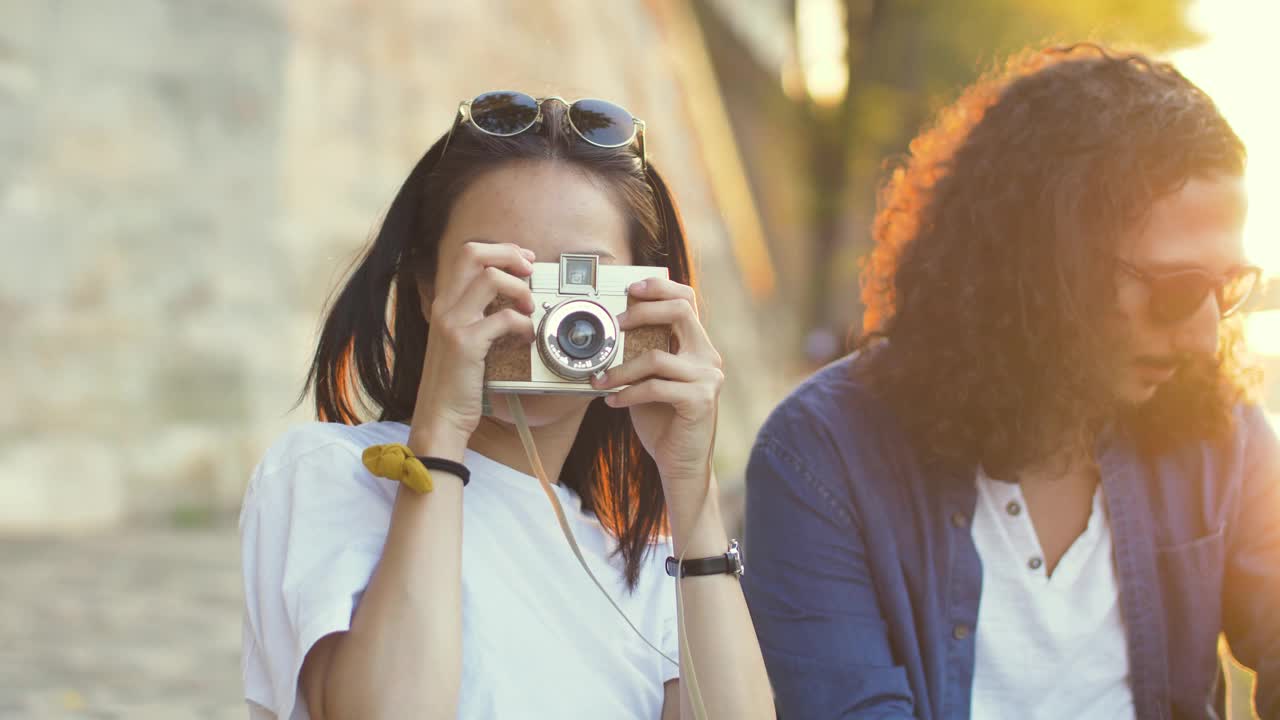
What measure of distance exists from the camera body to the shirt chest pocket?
1.21 metres

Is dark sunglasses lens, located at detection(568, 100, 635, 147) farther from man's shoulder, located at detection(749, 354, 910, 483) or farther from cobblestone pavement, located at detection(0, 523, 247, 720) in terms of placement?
cobblestone pavement, located at detection(0, 523, 247, 720)

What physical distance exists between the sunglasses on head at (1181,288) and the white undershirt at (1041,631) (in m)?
0.41

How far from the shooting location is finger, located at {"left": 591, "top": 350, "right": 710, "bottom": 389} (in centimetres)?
168

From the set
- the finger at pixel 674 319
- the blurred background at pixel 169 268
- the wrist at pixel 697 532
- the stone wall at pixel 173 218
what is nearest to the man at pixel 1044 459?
the wrist at pixel 697 532

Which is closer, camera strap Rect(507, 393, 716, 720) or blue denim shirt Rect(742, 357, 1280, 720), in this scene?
camera strap Rect(507, 393, 716, 720)

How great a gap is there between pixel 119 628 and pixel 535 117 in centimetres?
364

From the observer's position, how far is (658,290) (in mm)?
1682

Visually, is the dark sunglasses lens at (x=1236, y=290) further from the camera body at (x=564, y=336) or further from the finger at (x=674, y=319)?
the camera body at (x=564, y=336)

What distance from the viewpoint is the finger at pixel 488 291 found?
1596mm

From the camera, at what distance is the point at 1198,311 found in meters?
2.05

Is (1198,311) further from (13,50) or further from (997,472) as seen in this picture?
(13,50)

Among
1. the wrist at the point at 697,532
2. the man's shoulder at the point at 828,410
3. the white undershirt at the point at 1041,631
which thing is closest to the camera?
the wrist at the point at 697,532

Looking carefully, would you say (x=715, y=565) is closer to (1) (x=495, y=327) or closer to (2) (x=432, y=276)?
(1) (x=495, y=327)

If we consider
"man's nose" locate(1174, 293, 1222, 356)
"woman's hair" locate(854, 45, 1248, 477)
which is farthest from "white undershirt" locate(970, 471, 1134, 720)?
"man's nose" locate(1174, 293, 1222, 356)
